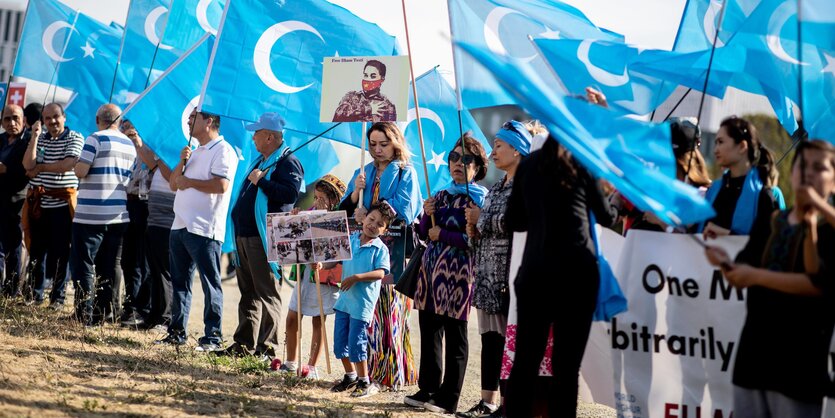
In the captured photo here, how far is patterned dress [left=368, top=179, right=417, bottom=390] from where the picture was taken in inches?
311

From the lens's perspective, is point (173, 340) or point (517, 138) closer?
point (517, 138)

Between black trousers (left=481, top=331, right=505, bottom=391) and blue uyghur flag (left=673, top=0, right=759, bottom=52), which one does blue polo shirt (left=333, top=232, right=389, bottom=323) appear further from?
blue uyghur flag (left=673, top=0, right=759, bottom=52)

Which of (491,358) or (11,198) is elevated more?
(11,198)

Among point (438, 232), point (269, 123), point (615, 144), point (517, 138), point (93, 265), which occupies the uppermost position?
point (269, 123)

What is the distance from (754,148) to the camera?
18.2 ft

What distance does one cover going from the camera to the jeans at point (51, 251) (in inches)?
421

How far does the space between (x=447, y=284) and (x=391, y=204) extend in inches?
37.8

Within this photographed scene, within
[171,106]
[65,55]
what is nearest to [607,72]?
[171,106]

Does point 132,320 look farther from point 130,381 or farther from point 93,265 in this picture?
point 130,381

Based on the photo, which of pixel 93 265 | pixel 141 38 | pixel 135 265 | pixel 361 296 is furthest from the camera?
pixel 141 38

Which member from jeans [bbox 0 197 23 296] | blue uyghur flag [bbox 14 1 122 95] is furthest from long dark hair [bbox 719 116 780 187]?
blue uyghur flag [bbox 14 1 122 95]

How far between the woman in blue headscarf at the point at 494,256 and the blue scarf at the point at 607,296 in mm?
1138

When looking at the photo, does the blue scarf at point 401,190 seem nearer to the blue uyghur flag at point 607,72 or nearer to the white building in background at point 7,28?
the blue uyghur flag at point 607,72

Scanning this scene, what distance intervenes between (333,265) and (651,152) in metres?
3.52
